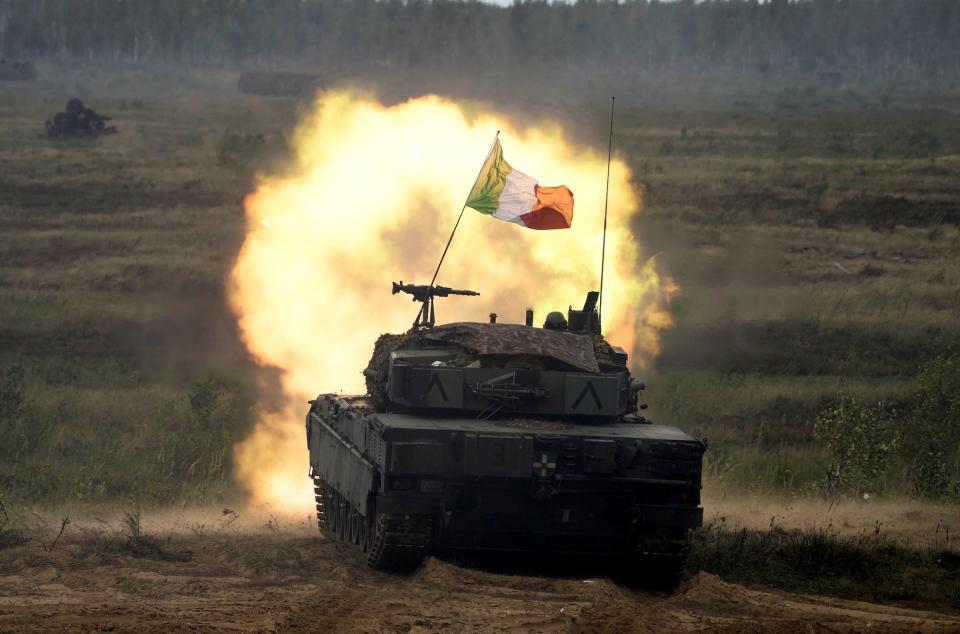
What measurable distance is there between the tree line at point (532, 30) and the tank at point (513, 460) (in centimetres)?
9763

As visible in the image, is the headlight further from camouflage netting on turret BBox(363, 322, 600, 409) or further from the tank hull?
camouflage netting on turret BBox(363, 322, 600, 409)

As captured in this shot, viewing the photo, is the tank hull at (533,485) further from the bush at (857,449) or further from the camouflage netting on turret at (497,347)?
the bush at (857,449)

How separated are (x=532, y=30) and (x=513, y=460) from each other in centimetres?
10019

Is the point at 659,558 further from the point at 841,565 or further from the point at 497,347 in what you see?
the point at 497,347

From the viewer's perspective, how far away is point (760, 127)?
231 feet

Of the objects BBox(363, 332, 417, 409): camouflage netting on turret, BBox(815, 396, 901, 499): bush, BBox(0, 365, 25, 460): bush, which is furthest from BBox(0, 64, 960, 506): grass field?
BBox(363, 332, 417, 409): camouflage netting on turret

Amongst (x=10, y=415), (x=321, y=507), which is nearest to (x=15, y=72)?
(x=10, y=415)

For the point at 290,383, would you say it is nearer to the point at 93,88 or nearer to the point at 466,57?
the point at 466,57

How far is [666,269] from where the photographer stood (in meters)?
36.9

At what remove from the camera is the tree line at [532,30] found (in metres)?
125

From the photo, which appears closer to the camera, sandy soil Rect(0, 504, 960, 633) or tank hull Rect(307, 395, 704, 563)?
sandy soil Rect(0, 504, 960, 633)

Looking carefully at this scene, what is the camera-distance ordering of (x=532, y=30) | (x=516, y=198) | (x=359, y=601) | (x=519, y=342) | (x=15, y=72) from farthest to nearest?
(x=532, y=30) < (x=15, y=72) < (x=516, y=198) < (x=519, y=342) < (x=359, y=601)

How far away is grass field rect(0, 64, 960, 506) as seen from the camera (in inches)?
992

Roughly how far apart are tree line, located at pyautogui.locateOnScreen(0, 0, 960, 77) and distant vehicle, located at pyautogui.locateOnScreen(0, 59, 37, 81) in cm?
2399
